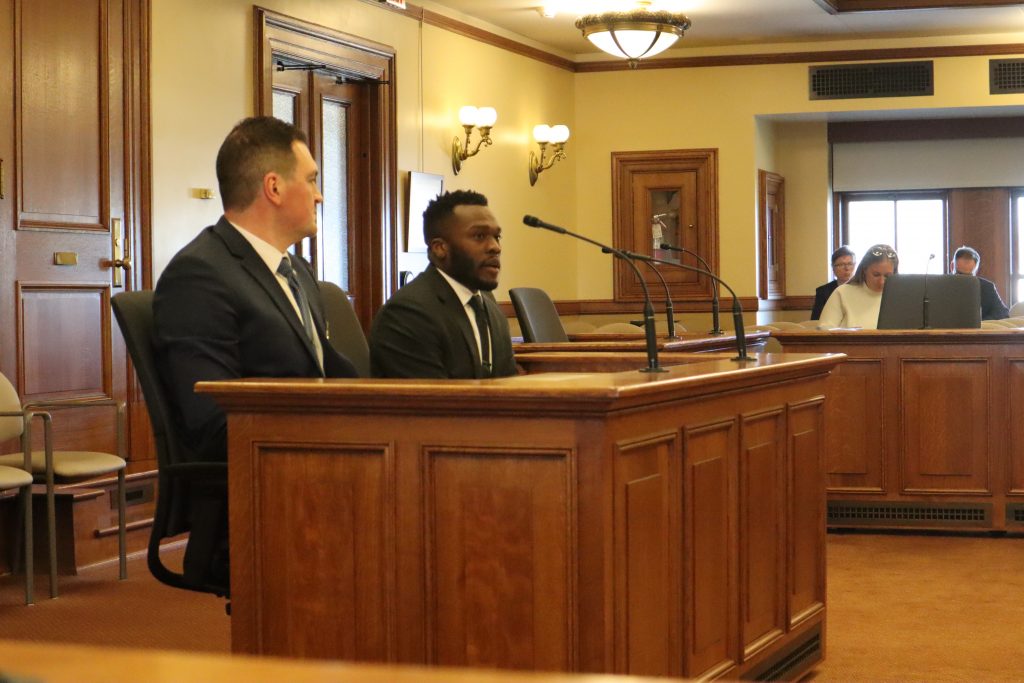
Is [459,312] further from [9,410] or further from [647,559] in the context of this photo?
[9,410]

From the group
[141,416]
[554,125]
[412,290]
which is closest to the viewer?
[412,290]

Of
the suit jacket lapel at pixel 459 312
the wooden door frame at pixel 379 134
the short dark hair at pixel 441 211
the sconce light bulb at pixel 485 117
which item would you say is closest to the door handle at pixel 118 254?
the wooden door frame at pixel 379 134

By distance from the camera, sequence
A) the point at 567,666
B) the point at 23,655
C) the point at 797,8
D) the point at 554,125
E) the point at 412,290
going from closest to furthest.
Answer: the point at 23,655
the point at 567,666
the point at 412,290
the point at 797,8
the point at 554,125

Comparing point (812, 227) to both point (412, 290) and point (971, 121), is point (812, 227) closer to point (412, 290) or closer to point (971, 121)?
point (971, 121)

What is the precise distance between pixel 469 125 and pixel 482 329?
527cm

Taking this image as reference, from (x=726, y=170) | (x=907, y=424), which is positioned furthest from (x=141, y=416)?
(x=726, y=170)

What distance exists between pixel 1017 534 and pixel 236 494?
4.65 metres

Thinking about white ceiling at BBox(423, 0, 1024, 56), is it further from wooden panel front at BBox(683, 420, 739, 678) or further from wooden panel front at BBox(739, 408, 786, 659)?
Answer: wooden panel front at BBox(683, 420, 739, 678)

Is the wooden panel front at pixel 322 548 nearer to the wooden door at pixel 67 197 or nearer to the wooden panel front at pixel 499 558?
the wooden panel front at pixel 499 558

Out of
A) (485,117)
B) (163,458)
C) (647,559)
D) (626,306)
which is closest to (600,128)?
(626,306)

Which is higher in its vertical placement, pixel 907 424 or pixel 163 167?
pixel 163 167

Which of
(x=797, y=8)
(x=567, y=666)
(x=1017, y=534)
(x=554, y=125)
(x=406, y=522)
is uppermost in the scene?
(x=797, y=8)

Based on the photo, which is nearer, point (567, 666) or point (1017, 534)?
point (567, 666)

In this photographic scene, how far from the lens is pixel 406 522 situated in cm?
269
